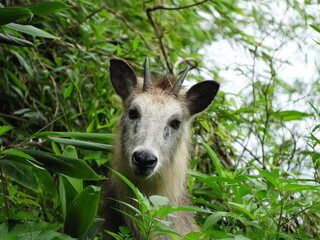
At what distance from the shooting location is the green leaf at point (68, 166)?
3.27 meters

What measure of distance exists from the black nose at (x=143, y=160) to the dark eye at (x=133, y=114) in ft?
1.81

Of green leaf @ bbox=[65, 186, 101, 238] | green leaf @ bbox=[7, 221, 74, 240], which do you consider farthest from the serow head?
green leaf @ bbox=[7, 221, 74, 240]

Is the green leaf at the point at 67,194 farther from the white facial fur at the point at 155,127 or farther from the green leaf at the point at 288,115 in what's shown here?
the green leaf at the point at 288,115

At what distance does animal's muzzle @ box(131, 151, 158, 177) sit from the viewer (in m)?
3.73

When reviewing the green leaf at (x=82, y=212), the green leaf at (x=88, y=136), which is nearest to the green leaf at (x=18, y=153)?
the green leaf at (x=88, y=136)

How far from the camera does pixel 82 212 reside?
337 cm

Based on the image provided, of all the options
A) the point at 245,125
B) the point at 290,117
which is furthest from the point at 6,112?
the point at 290,117

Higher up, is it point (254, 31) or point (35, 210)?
point (254, 31)

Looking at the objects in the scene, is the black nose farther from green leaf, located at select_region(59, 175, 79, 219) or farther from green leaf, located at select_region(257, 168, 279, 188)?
green leaf, located at select_region(257, 168, 279, 188)

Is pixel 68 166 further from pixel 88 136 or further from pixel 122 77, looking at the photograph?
pixel 122 77

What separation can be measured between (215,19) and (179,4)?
603mm

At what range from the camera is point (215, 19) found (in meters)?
5.94

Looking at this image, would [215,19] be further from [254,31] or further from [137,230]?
[137,230]

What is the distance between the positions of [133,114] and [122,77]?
0.56 metres
